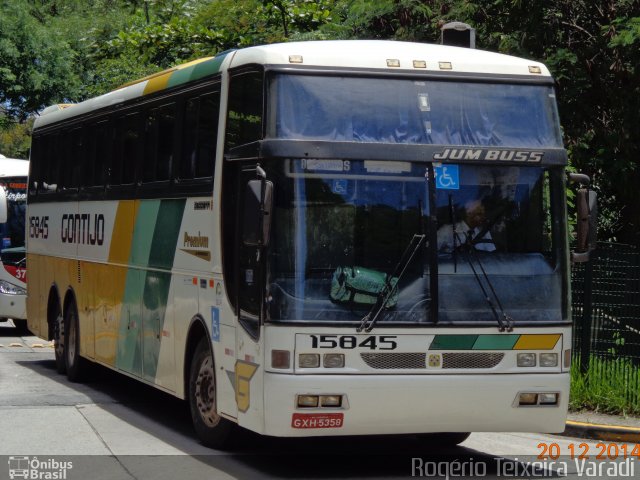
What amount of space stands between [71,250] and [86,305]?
1.15 metres

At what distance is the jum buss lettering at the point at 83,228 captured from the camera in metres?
15.1

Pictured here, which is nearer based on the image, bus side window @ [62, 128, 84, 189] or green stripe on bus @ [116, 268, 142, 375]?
green stripe on bus @ [116, 268, 142, 375]

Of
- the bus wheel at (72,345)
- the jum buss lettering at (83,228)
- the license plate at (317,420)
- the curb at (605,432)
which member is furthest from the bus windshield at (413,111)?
the bus wheel at (72,345)

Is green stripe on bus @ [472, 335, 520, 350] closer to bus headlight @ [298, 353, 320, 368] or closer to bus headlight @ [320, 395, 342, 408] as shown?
bus headlight @ [320, 395, 342, 408]

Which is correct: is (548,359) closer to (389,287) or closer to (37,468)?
(389,287)

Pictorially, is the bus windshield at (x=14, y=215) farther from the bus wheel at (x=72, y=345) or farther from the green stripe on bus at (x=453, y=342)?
the green stripe on bus at (x=453, y=342)

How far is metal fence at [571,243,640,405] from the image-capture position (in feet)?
45.3

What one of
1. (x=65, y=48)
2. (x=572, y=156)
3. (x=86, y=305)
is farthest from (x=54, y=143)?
(x=65, y=48)

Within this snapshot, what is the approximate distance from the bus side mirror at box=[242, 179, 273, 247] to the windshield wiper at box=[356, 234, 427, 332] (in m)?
0.96

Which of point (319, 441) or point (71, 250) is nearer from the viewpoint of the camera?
point (319, 441)

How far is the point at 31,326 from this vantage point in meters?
18.9

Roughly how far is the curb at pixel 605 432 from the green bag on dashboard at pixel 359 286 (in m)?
4.09

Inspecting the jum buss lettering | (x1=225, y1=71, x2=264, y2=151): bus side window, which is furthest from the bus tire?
(x1=225, y1=71, x2=264, y2=151): bus side window

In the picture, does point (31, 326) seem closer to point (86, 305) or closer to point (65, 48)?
point (86, 305)
